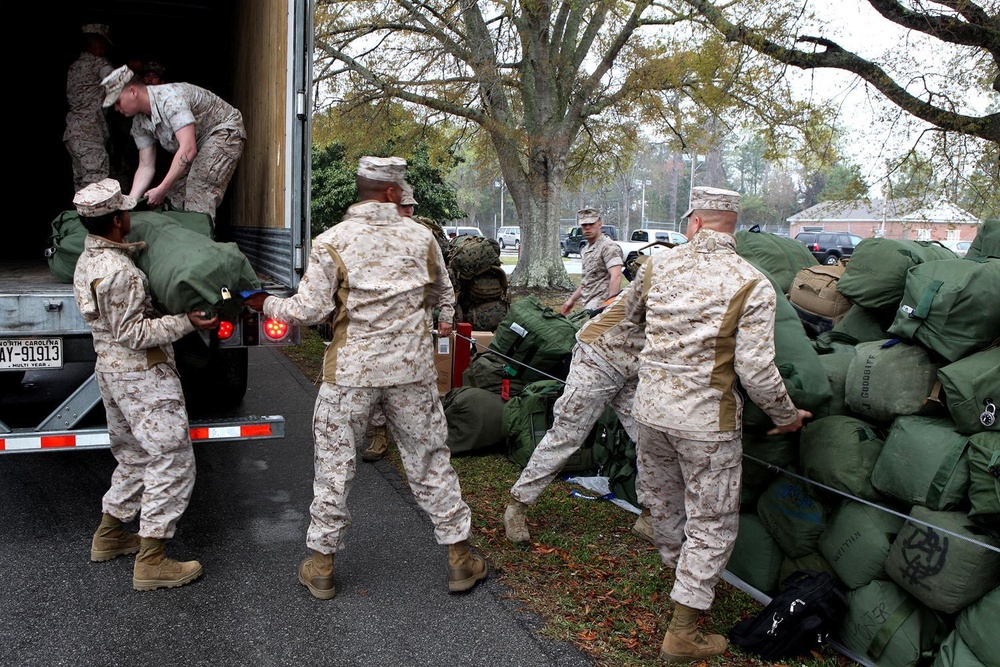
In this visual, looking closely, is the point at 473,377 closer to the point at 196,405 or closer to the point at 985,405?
the point at 196,405

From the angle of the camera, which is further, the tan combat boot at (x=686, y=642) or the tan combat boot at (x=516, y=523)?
the tan combat boot at (x=516, y=523)

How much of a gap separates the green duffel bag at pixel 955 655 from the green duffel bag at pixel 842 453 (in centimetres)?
57

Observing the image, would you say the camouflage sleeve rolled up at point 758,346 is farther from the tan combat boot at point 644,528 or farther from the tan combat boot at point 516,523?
the tan combat boot at point 516,523

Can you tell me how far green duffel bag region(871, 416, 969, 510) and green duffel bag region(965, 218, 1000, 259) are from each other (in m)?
1.05

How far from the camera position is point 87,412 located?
389 centimetres

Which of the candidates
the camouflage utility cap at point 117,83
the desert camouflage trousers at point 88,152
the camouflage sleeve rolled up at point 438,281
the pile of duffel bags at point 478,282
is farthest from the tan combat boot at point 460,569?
the pile of duffel bags at point 478,282

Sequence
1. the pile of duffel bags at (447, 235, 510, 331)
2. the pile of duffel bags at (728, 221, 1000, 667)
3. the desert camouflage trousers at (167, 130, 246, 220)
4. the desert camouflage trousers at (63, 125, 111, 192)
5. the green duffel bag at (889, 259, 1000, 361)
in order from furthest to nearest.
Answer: the pile of duffel bags at (447, 235, 510, 331)
the desert camouflage trousers at (63, 125, 111, 192)
the desert camouflage trousers at (167, 130, 246, 220)
the green duffel bag at (889, 259, 1000, 361)
the pile of duffel bags at (728, 221, 1000, 667)

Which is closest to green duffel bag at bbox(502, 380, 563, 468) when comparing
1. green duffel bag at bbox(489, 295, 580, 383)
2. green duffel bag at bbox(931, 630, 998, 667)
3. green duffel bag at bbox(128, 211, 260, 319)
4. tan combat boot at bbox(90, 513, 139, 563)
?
green duffel bag at bbox(489, 295, 580, 383)

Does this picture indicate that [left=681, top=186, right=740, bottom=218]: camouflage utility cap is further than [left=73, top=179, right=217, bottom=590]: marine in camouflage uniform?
No

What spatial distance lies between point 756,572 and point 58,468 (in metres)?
4.42

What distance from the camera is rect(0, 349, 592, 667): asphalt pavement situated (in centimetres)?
320

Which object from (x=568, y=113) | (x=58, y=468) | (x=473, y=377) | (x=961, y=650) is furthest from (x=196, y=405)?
(x=568, y=113)

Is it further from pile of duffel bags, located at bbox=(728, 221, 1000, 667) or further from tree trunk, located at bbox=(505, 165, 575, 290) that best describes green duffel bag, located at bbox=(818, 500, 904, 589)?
tree trunk, located at bbox=(505, 165, 575, 290)

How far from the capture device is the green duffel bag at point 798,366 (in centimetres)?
339
